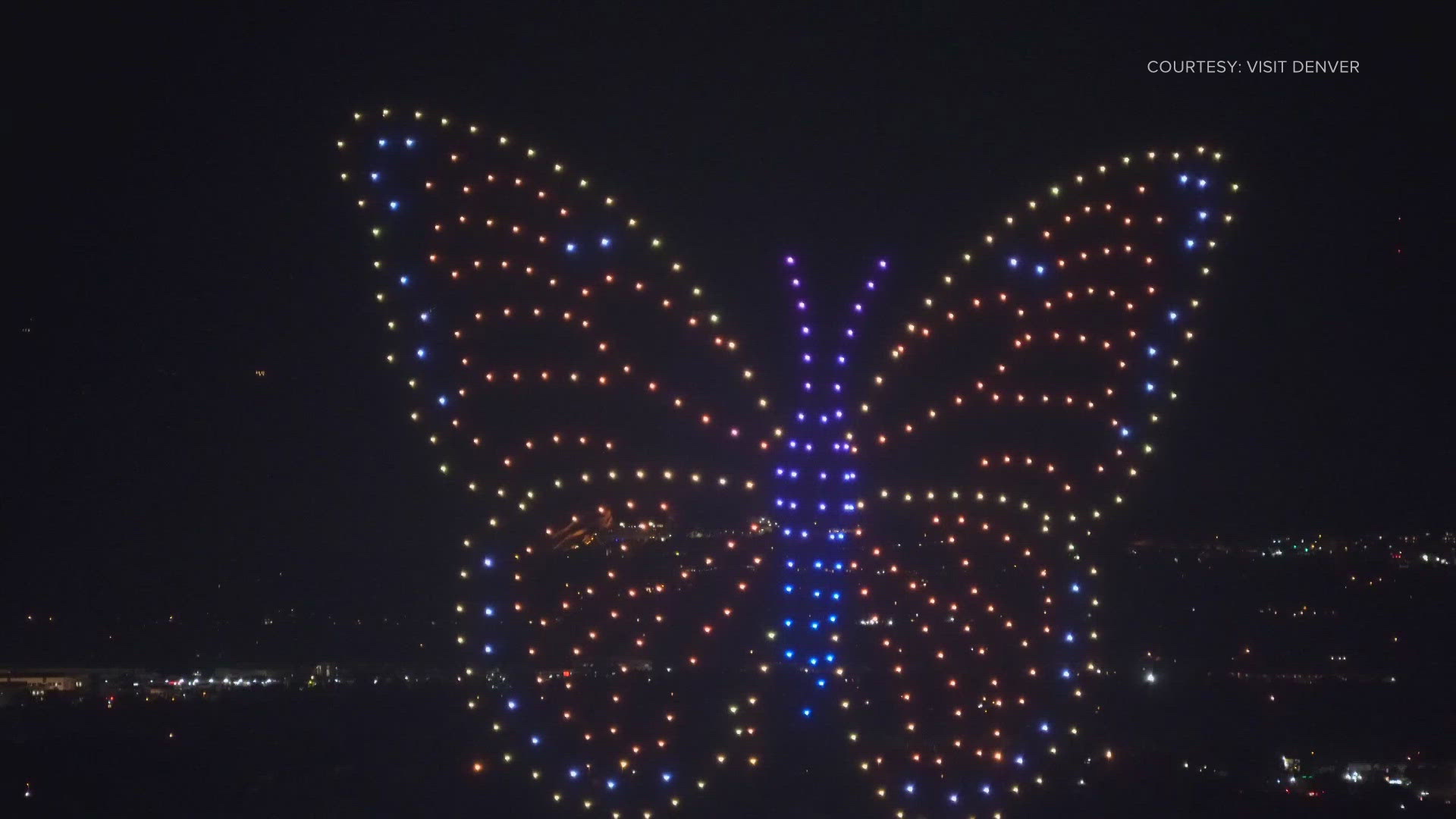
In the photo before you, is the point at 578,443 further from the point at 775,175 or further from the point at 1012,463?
the point at 1012,463

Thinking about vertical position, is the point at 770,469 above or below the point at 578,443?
below

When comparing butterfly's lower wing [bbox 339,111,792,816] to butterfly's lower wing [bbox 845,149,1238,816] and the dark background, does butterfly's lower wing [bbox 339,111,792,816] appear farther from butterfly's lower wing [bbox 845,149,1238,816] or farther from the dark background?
butterfly's lower wing [bbox 845,149,1238,816]

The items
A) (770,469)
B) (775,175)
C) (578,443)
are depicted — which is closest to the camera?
(770,469)

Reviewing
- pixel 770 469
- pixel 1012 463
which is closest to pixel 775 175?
pixel 770 469

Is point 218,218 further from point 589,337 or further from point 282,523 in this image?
point 589,337


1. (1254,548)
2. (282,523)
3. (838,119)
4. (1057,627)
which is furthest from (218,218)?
(1254,548)

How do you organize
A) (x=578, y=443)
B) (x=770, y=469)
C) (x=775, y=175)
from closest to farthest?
(x=770, y=469), (x=578, y=443), (x=775, y=175)

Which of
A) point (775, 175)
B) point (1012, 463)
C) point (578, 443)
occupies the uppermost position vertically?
point (775, 175)

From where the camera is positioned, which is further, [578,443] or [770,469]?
[578,443]

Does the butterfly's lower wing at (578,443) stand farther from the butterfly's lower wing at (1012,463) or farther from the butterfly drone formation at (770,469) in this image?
the butterfly's lower wing at (1012,463)
